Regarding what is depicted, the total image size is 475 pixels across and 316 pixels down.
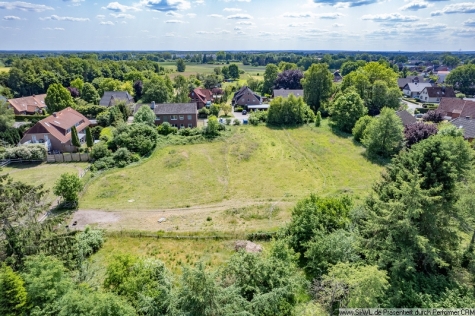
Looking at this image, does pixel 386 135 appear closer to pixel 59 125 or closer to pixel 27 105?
pixel 59 125

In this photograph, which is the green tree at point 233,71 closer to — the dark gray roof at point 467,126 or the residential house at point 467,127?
the residential house at point 467,127

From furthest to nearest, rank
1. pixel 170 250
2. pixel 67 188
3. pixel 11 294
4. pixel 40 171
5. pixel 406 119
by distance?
1. pixel 406 119
2. pixel 40 171
3. pixel 67 188
4. pixel 170 250
5. pixel 11 294

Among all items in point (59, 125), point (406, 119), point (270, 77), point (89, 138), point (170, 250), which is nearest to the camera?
point (170, 250)

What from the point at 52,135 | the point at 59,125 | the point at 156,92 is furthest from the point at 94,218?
the point at 156,92

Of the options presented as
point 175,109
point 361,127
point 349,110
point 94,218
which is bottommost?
point 94,218

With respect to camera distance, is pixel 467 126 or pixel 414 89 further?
pixel 414 89

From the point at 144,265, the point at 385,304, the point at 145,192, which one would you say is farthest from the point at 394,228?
the point at 145,192
